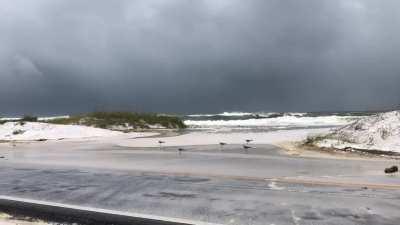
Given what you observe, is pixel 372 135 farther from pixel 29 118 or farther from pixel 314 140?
pixel 29 118

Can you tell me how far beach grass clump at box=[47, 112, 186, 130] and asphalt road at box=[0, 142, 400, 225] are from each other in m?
37.1

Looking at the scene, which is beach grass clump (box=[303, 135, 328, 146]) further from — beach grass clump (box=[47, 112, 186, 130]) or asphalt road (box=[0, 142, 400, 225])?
beach grass clump (box=[47, 112, 186, 130])

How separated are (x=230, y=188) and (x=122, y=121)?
47.0 metres

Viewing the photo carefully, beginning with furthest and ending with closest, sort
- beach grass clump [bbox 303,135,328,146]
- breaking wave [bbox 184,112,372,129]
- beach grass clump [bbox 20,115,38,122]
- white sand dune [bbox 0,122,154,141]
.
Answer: breaking wave [bbox 184,112,372,129] < beach grass clump [bbox 20,115,38,122] < white sand dune [bbox 0,122,154,141] < beach grass clump [bbox 303,135,328,146]

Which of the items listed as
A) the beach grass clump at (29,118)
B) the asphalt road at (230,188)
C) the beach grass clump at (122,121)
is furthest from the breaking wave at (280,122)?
the asphalt road at (230,188)

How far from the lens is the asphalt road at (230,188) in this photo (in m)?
8.01

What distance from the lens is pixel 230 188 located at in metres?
10.8

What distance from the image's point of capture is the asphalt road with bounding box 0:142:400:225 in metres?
8.01

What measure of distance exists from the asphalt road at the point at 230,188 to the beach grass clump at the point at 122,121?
37131 mm

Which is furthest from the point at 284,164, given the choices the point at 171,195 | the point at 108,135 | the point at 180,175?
the point at 108,135

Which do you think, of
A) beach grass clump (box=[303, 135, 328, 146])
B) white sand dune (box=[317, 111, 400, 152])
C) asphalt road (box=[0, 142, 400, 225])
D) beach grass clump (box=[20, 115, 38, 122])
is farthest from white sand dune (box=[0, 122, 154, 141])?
asphalt road (box=[0, 142, 400, 225])

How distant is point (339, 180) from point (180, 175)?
4156mm

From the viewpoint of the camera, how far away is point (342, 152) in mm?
19875

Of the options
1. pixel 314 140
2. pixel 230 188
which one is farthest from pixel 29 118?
pixel 230 188
